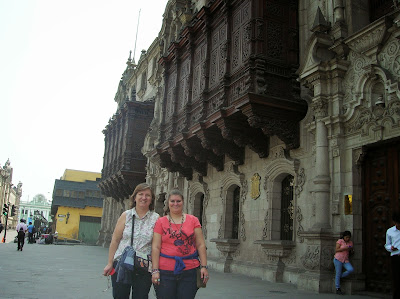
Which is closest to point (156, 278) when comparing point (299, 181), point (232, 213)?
point (299, 181)

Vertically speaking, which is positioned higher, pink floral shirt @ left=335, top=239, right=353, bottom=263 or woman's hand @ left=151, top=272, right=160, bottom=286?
pink floral shirt @ left=335, top=239, right=353, bottom=263

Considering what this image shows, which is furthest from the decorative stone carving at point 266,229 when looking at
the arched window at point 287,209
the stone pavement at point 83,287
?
the stone pavement at point 83,287

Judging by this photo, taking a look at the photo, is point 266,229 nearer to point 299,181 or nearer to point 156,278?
point 299,181

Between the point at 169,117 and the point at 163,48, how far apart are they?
7.44 m

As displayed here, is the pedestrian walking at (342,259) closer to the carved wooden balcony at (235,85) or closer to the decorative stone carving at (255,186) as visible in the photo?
the carved wooden balcony at (235,85)

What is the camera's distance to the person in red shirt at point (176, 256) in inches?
185

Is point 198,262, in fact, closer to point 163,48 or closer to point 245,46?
point 245,46

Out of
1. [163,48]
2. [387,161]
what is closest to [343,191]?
[387,161]

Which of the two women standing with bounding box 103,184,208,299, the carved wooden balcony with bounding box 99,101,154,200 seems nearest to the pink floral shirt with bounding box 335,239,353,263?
the two women standing with bounding box 103,184,208,299

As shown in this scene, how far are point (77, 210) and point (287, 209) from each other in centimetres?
4840

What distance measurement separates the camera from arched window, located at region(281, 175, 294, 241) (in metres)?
13.1

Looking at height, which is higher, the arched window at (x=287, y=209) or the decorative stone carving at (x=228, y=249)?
the arched window at (x=287, y=209)

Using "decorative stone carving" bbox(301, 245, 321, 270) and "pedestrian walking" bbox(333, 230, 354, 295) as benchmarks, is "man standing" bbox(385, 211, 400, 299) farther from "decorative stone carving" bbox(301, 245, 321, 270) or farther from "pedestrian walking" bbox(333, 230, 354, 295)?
"decorative stone carving" bbox(301, 245, 321, 270)

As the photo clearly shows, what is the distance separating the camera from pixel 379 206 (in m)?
9.97
